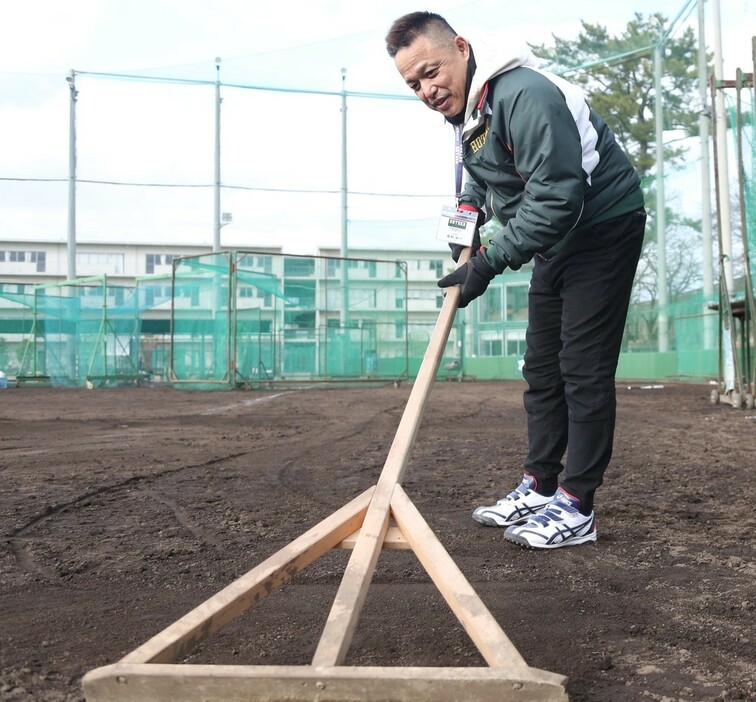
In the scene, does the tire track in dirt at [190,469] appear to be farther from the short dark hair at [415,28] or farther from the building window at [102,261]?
the building window at [102,261]

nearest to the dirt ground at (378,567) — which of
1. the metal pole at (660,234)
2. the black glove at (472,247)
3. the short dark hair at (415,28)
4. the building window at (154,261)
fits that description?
the black glove at (472,247)

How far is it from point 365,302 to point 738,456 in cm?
1247

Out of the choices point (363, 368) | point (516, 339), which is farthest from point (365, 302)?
point (516, 339)

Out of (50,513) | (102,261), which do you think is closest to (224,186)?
(102,261)

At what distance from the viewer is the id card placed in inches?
101

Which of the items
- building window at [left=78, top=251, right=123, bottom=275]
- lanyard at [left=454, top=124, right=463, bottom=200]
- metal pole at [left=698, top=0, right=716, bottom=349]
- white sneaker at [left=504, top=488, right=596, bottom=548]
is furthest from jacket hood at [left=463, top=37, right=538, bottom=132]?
building window at [left=78, top=251, right=123, bottom=275]

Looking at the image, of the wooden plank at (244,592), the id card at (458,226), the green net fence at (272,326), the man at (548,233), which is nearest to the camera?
the wooden plank at (244,592)

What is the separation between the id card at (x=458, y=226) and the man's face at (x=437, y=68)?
1.37ft

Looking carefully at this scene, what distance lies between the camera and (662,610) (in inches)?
68.4

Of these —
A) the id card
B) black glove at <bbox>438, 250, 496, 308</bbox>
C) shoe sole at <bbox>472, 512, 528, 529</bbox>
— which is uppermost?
the id card

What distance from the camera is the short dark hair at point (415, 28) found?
214cm

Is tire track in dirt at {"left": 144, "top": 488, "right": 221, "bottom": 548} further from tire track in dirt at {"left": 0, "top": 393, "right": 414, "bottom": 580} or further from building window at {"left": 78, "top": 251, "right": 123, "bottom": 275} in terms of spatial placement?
building window at {"left": 78, "top": 251, "right": 123, "bottom": 275}

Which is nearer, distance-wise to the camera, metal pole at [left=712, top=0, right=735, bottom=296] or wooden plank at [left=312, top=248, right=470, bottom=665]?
wooden plank at [left=312, top=248, right=470, bottom=665]

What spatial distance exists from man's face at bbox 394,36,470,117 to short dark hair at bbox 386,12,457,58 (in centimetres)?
2
